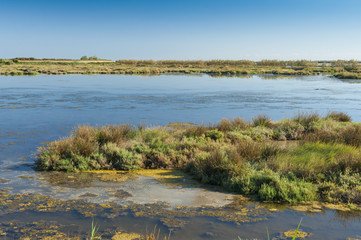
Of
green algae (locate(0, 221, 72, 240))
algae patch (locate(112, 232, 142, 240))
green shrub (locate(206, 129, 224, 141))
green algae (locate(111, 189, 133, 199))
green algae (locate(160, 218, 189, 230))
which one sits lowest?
Answer: green algae (locate(111, 189, 133, 199))

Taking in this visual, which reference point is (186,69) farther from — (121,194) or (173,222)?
(173,222)

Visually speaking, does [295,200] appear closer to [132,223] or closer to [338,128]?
[132,223]

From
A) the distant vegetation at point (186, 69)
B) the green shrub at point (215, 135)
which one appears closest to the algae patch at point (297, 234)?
the green shrub at point (215, 135)

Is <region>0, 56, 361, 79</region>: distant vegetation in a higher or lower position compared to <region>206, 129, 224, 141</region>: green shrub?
higher

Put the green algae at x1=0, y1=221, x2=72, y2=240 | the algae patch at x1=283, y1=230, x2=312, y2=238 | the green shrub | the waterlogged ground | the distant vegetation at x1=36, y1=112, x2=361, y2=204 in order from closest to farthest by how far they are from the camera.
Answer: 1. the green algae at x1=0, y1=221, x2=72, y2=240
2. the algae patch at x1=283, y1=230, x2=312, y2=238
3. the waterlogged ground
4. the distant vegetation at x1=36, y1=112, x2=361, y2=204
5. the green shrub

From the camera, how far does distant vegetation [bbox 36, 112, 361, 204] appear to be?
659 centimetres

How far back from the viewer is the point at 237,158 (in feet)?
24.6

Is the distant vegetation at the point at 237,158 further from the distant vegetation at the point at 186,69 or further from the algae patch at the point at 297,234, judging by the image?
the distant vegetation at the point at 186,69

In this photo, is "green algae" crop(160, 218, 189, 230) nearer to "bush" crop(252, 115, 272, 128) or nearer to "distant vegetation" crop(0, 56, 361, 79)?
"bush" crop(252, 115, 272, 128)

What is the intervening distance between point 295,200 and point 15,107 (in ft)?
55.9

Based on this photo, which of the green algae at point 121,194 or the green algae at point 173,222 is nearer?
the green algae at point 173,222

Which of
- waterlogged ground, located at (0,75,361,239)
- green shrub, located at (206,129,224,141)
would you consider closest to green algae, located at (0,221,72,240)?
waterlogged ground, located at (0,75,361,239)

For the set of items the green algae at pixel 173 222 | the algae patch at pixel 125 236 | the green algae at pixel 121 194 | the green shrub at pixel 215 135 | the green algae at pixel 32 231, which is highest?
the green shrub at pixel 215 135

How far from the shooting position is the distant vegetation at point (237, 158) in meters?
6.59
